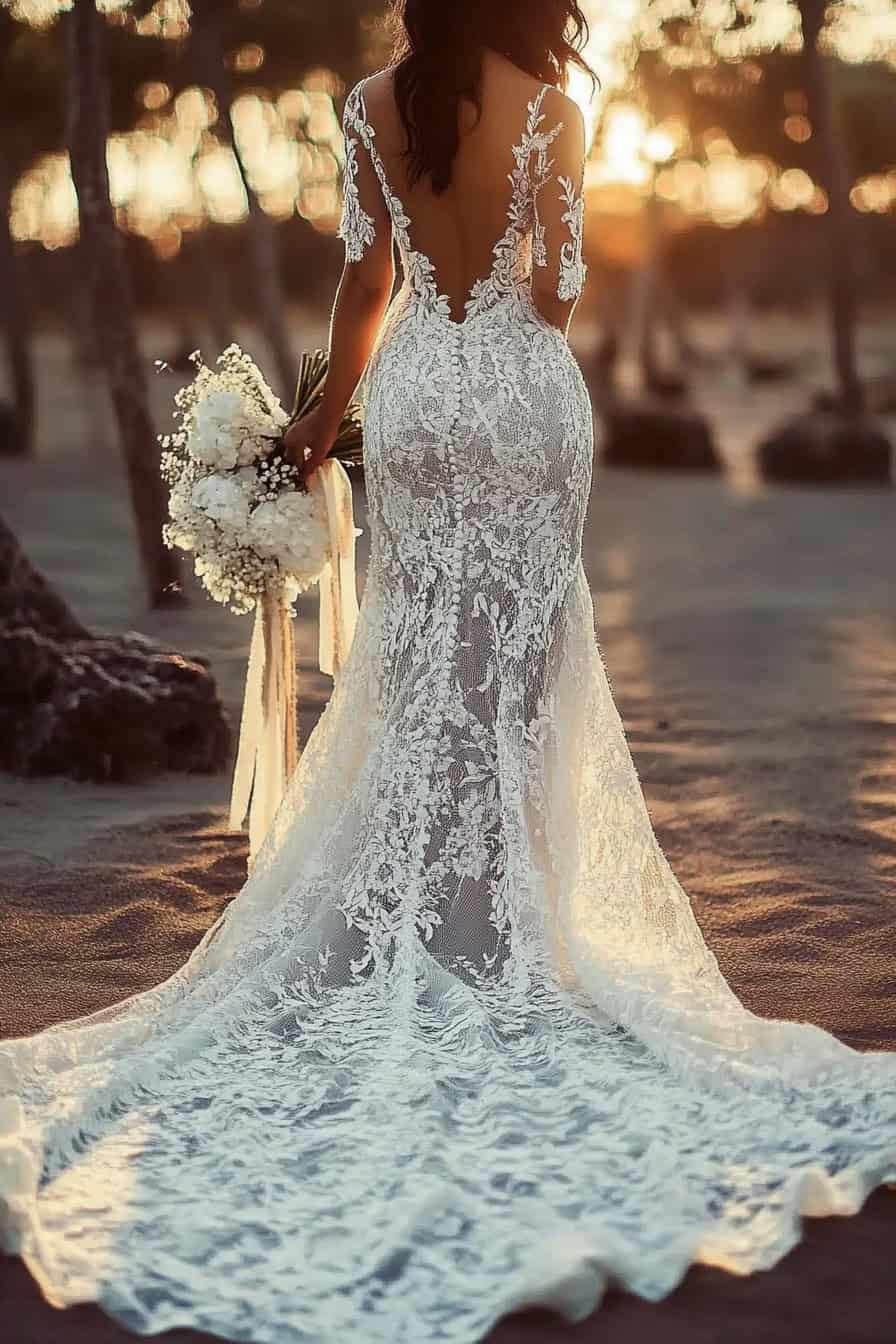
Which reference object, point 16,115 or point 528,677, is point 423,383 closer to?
point 528,677

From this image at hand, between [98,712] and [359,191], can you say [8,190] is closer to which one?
[98,712]

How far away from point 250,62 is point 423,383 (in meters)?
20.7

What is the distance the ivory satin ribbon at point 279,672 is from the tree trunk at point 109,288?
558cm

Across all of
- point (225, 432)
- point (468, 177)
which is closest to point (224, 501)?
point (225, 432)

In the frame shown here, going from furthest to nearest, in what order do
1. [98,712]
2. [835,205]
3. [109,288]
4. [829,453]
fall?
[829,453] → [835,205] → [109,288] → [98,712]

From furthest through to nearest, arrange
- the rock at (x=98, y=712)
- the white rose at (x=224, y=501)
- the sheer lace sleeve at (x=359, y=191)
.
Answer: the rock at (x=98, y=712) < the white rose at (x=224, y=501) < the sheer lace sleeve at (x=359, y=191)

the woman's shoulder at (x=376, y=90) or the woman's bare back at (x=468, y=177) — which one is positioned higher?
the woman's shoulder at (x=376, y=90)

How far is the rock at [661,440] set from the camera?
21.8 m

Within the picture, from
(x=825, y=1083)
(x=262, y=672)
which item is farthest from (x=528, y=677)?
(x=825, y=1083)

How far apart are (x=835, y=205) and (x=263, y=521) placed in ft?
55.5

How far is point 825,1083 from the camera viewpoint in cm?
334

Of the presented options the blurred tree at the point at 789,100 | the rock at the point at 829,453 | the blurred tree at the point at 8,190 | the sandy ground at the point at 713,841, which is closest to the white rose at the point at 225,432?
the sandy ground at the point at 713,841

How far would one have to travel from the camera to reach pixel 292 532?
13.8 ft

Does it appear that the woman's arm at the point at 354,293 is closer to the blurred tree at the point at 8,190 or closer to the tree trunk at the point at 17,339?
the blurred tree at the point at 8,190
